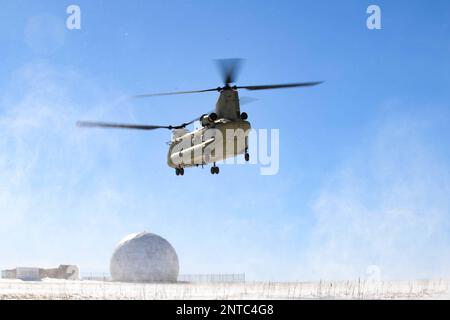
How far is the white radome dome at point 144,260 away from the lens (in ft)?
265

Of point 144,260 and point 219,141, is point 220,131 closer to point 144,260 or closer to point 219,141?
point 219,141

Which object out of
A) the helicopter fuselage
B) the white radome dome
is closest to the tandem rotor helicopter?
the helicopter fuselage

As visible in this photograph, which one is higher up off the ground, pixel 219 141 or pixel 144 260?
pixel 219 141

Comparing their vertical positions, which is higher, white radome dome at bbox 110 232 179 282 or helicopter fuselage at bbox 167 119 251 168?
helicopter fuselage at bbox 167 119 251 168

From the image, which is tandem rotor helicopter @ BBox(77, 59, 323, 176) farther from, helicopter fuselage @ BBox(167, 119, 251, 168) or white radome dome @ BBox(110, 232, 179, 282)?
white radome dome @ BBox(110, 232, 179, 282)

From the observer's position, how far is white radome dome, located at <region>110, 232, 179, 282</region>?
80.9 metres

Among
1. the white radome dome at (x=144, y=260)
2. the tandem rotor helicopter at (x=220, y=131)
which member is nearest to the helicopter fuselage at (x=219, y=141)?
the tandem rotor helicopter at (x=220, y=131)

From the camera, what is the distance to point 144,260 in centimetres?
8144

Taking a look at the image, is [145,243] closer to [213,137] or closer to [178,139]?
[178,139]

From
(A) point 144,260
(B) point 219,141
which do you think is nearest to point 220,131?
(B) point 219,141
